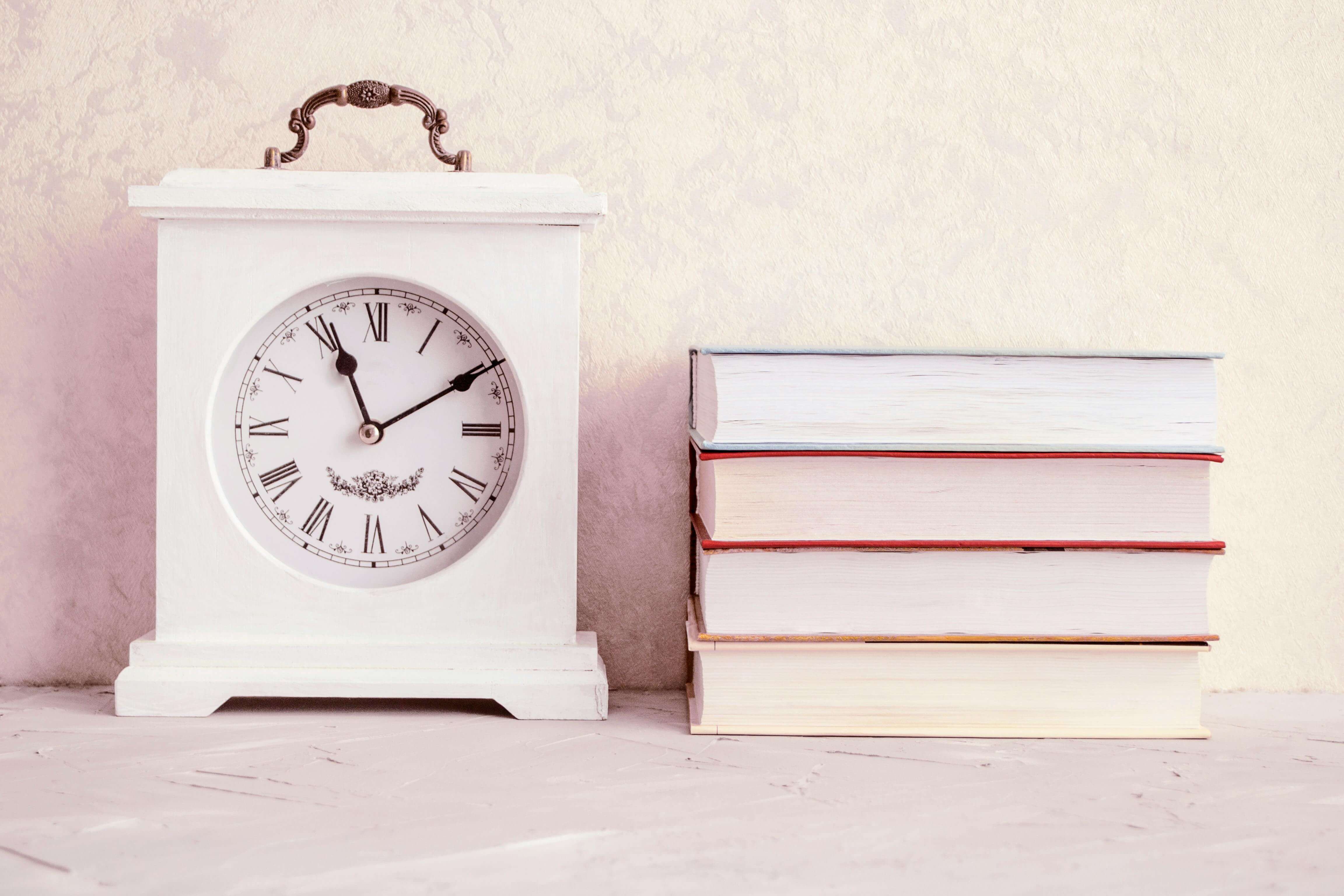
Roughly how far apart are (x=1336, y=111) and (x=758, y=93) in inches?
23.0

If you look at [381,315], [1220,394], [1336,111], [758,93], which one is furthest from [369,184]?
[1336,111]

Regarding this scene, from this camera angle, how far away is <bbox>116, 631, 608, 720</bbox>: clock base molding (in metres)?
0.83

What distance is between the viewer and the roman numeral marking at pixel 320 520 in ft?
2.84

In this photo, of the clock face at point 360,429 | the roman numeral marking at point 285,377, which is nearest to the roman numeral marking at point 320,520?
the clock face at point 360,429

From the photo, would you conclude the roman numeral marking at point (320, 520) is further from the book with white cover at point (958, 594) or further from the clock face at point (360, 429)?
the book with white cover at point (958, 594)

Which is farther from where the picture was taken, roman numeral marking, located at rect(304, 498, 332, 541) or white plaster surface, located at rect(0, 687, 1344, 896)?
roman numeral marking, located at rect(304, 498, 332, 541)

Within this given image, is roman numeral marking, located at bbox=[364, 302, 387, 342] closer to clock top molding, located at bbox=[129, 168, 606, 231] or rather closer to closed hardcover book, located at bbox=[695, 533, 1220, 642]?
clock top molding, located at bbox=[129, 168, 606, 231]

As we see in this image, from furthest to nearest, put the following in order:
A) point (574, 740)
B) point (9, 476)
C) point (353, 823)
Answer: point (9, 476)
point (574, 740)
point (353, 823)

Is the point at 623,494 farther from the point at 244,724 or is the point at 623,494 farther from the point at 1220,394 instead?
the point at 1220,394

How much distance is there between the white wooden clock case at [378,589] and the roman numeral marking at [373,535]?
0.04 m

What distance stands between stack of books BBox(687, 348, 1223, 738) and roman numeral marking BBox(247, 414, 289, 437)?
1.21ft

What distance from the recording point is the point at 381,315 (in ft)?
2.84

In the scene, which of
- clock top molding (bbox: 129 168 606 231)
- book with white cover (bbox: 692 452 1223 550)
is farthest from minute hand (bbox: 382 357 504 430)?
book with white cover (bbox: 692 452 1223 550)

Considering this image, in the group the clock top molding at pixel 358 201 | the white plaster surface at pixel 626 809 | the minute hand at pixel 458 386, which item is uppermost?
the clock top molding at pixel 358 201
